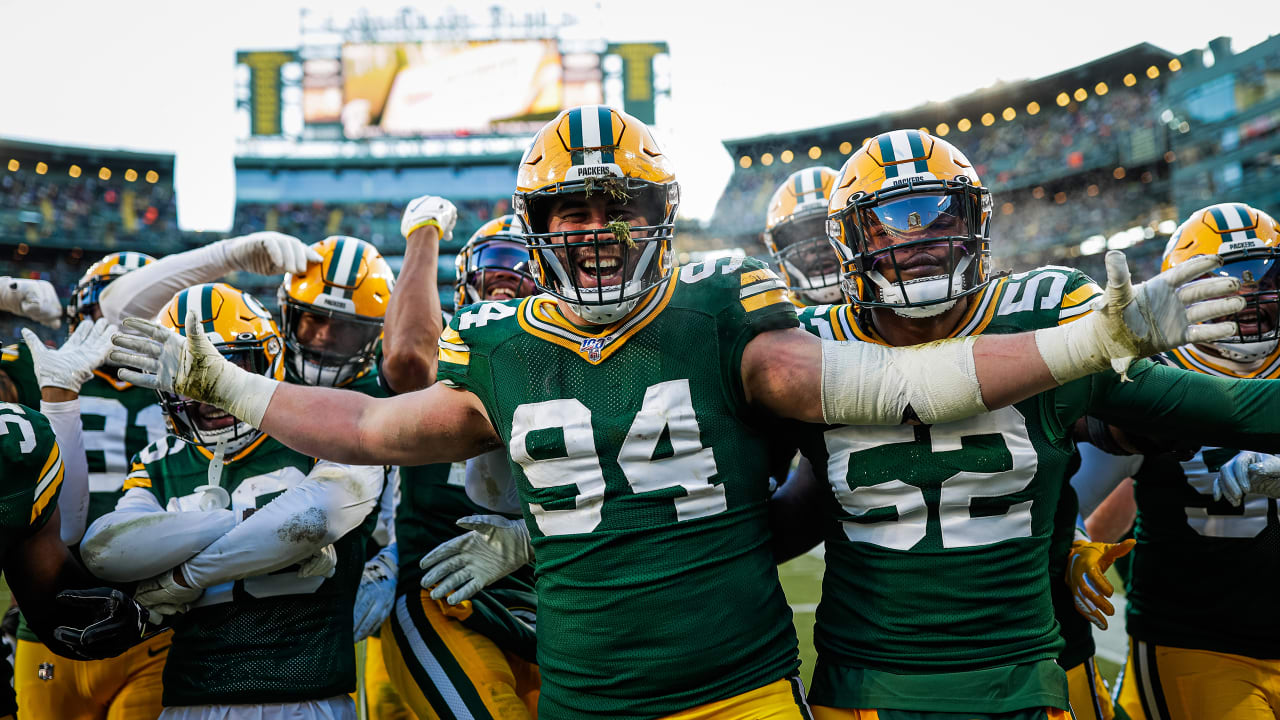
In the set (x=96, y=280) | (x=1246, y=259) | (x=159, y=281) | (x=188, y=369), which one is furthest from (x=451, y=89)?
(x=188, y=369)

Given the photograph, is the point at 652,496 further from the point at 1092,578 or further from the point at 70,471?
the point at 70,471

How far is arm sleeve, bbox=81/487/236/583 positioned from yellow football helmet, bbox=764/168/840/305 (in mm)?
2588

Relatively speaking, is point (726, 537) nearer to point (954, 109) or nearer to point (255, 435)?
point (255, 435)

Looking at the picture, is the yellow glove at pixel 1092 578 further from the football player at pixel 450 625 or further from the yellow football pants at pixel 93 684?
the yellow football pants at pixel 93 684

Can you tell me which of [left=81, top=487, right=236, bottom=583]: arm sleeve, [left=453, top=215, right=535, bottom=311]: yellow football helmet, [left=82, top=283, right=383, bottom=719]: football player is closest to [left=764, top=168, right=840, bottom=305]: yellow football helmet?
[left=453, top=215, right=535, bottom=311]: yellow football helmet

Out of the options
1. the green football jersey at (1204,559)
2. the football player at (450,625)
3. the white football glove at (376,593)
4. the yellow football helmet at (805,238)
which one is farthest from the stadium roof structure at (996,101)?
the white football glove at (376,593)

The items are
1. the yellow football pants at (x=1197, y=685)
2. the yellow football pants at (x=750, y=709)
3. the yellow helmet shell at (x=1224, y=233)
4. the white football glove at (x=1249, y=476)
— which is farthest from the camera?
the yellow helmet shell at (x=1224, y=233)

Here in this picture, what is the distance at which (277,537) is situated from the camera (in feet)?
9.37

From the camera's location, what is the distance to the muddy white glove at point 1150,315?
6.12ft

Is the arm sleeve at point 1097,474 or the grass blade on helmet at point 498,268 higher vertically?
the grass blade on helmet at point 498,268

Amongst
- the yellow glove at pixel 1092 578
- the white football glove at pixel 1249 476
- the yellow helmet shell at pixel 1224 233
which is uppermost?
the yellow helmet shell at pixel 1224 233

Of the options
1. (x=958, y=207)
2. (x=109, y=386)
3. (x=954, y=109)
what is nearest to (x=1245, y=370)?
(x=958, y=207)

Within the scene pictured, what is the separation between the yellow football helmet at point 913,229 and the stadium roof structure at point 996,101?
3255 centimetres

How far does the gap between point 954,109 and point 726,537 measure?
3570 cm
